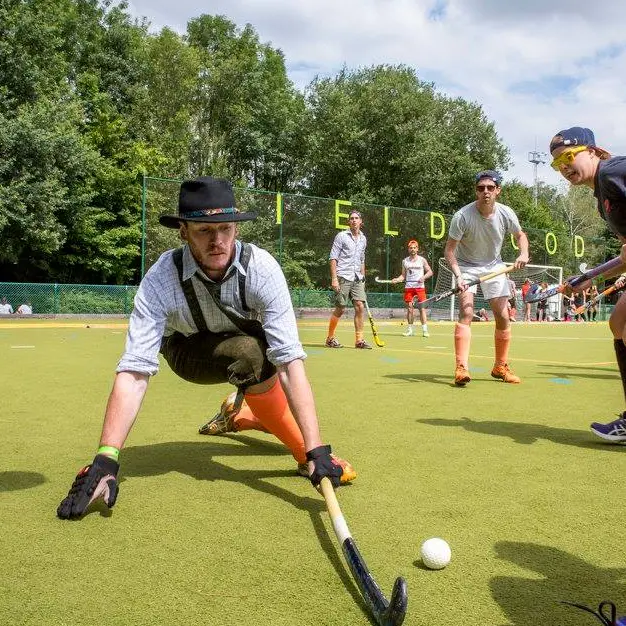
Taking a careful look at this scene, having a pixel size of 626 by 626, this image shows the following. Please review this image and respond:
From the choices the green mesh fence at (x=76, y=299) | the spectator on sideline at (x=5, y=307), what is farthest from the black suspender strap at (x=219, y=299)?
the spectator on sideline at (x=5, y=307)

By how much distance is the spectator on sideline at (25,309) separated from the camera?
22.6 meters

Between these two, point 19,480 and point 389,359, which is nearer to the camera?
point 19,480

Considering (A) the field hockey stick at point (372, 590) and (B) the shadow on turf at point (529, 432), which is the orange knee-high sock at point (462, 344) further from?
(A) the field hockey stick at point (372, 590)

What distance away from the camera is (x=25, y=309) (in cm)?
2270

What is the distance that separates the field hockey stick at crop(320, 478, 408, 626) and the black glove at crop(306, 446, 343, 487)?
254 mm

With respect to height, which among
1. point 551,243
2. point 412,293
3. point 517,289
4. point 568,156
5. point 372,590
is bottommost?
point 372,590

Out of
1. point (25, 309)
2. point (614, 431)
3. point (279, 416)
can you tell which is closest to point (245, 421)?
→ point (279, 416)

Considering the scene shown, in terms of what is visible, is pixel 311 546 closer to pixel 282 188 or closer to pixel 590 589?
pixel 590 589

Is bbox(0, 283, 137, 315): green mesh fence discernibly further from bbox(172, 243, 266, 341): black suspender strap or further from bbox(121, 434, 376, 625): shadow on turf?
bbox(172, 243, 266, 341): black suspender strap

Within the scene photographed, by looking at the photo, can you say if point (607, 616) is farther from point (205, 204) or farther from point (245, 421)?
point (245, 421)

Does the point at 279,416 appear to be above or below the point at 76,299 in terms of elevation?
below

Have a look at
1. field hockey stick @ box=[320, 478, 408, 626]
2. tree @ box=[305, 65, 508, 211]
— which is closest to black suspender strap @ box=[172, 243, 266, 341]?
field hockey stick @ box=[320, 478, 408, 626]

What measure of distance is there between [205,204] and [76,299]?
69.9 ft

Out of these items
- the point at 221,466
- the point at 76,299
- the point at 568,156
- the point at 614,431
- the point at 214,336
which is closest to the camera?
the point at 568,156
